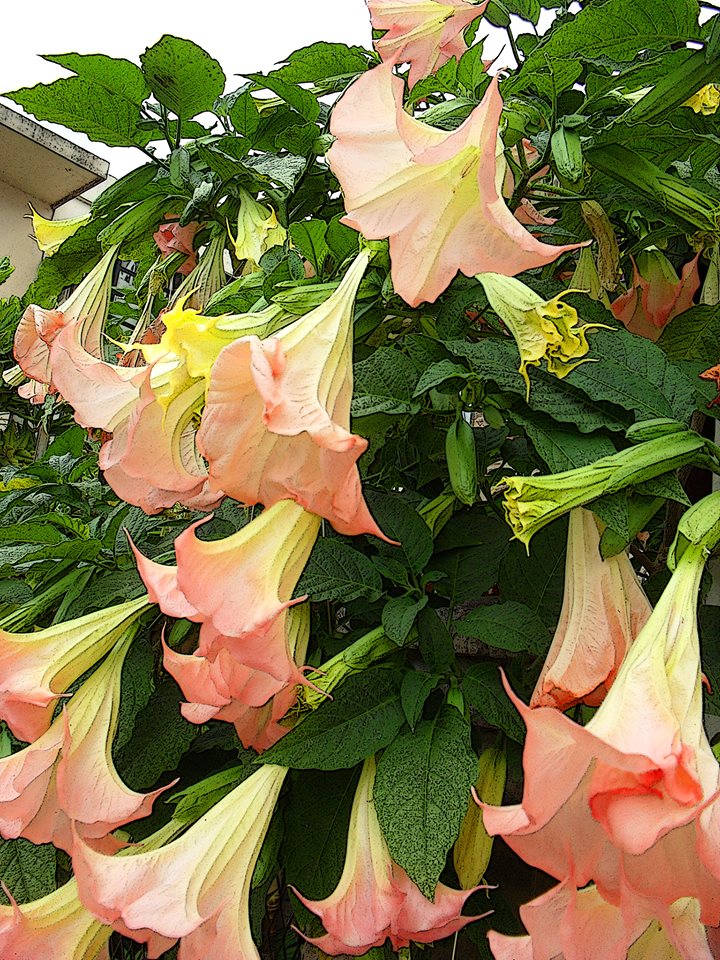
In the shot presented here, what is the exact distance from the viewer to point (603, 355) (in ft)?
1.87

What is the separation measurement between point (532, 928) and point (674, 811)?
14 cm

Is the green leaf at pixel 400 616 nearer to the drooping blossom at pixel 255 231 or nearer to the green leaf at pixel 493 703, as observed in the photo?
the green leaf at pixel 493 703

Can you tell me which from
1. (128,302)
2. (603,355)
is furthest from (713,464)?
(128,302)

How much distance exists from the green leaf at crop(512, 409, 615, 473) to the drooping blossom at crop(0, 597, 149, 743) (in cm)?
32

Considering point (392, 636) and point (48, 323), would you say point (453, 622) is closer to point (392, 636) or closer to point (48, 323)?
point (392, 636)

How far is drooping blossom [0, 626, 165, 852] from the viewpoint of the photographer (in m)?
0.55

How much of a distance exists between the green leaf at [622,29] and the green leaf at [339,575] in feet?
1.21

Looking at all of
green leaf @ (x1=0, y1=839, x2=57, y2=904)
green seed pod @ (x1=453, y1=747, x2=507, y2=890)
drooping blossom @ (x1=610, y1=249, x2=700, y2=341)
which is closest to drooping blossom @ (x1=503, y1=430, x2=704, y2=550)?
green seed pod @ (x1=453, y1=747, x2=507, y2=890)

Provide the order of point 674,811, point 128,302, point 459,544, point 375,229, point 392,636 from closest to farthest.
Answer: point 674,811, point 375,229, point 392,636, point 459,544, point 128,302

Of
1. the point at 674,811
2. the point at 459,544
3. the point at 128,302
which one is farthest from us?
the point at 128,302

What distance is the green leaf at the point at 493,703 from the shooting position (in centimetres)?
57

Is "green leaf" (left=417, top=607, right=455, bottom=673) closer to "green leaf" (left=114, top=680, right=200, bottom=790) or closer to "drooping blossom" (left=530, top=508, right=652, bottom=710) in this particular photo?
"drooping blossom" (left=530, top=508, right=652, bottom=710)

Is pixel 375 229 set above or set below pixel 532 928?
above

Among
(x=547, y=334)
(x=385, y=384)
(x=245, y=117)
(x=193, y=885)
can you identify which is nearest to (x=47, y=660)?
(x=193, y=885)
